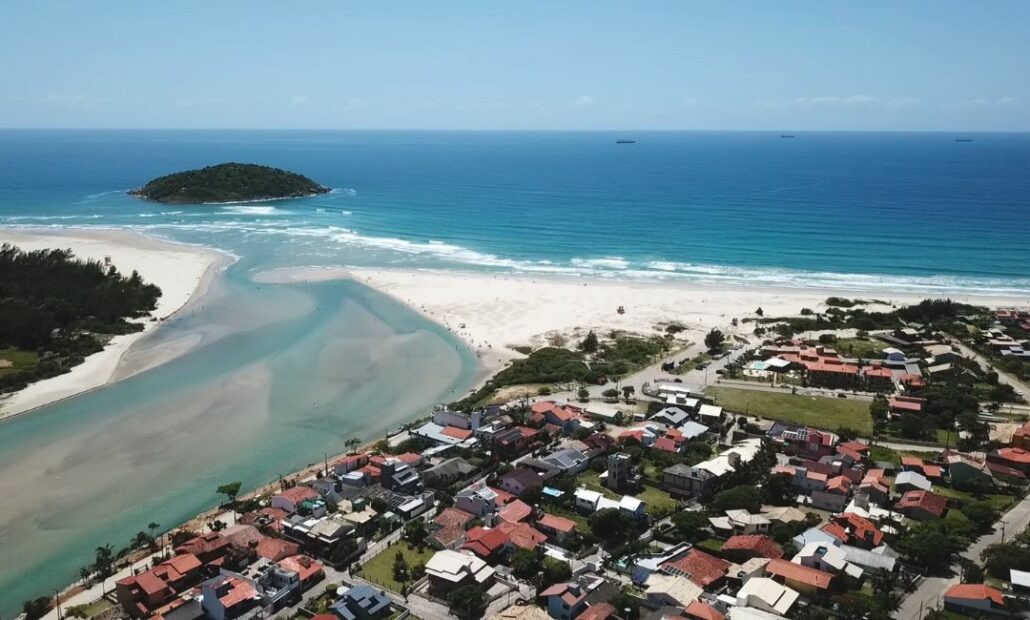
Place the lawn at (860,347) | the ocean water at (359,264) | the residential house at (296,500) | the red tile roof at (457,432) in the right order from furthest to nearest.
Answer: the lawn at (860,347) → the red tile roof at (457,432) → the ocean water at (359,264) → the residential house at (296,500)

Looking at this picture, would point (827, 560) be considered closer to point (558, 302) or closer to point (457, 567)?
point (457, 567)

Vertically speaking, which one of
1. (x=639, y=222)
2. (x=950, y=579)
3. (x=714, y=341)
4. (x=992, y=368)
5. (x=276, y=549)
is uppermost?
(x=639, y=222)

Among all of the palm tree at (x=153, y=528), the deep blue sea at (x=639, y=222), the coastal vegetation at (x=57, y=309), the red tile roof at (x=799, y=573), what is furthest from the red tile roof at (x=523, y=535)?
the deep blue sea at (x=639, y=222)

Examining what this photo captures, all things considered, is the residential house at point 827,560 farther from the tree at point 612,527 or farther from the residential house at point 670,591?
the tree at point 612,527

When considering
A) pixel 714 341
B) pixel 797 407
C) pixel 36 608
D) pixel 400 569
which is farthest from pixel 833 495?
pixel 36 608

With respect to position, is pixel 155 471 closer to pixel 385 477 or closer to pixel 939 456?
pixel 385 477

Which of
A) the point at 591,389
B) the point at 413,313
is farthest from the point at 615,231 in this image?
the point at 591,389

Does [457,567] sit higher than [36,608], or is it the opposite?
[457,567]
